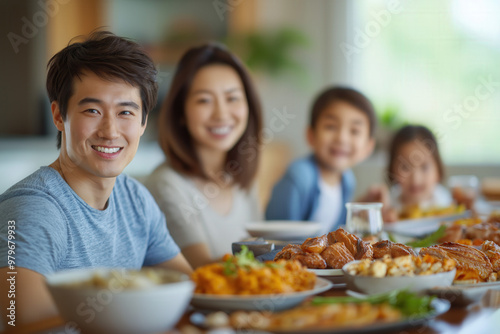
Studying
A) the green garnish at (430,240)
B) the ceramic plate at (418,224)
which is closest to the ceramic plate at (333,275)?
the green garnish at (430,240)

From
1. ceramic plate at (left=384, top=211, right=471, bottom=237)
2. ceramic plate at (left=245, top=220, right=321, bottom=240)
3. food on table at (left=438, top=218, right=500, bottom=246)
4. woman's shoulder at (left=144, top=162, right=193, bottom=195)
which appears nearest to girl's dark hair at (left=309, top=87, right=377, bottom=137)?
ceramic plate at (left=384, top=211, right=471, bottom=237)

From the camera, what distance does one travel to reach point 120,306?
843 millimetres

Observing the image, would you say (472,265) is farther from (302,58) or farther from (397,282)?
(302,58)

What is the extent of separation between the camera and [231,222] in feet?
8.41

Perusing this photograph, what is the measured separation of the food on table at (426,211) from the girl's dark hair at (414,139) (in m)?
0.44

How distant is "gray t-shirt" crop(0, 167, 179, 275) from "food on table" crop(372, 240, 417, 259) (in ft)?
2.19

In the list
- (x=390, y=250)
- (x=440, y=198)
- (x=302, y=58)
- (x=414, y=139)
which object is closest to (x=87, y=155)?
(x=390, y=250)

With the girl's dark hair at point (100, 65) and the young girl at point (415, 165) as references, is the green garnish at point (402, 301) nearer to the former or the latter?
the girl's dark hair at point (100, 65)

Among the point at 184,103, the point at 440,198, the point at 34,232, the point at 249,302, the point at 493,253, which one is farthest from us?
the point at 440,198

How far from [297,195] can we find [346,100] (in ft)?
1.70

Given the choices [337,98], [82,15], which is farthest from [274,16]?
[337,98]

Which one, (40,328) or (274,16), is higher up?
(274,16)

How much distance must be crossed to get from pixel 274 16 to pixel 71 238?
18.4 feet

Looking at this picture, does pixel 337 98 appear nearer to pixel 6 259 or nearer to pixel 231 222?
pixel 231 222
